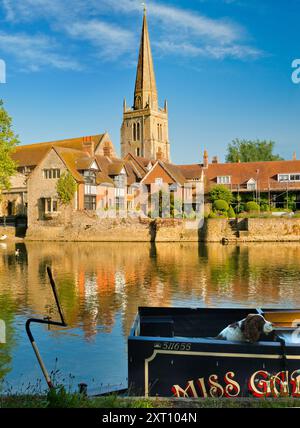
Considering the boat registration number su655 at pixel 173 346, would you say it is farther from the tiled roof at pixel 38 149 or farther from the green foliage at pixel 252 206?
the tiled roof at pixel 38 149

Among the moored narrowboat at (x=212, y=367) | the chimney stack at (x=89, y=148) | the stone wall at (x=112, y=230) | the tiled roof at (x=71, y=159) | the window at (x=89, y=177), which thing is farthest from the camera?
the chimney stack at (x=89, y=148)

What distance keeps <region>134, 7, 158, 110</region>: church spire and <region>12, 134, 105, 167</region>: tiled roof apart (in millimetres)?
39468

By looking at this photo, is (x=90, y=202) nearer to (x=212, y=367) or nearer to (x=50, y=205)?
(x=50, y=205)

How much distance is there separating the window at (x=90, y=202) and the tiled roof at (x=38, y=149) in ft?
58.4

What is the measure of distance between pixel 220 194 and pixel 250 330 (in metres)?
59.9

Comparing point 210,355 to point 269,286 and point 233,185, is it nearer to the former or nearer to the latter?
point 269,286

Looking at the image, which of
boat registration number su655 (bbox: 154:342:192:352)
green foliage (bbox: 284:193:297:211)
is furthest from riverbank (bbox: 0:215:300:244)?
boat registration number su655 (bbox: 154:342:192:352)

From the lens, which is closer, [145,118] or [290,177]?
[290,177]

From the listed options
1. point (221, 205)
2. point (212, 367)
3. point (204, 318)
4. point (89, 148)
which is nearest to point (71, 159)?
point (89, 148)

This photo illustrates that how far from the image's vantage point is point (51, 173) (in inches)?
2655

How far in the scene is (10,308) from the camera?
68.4 ft

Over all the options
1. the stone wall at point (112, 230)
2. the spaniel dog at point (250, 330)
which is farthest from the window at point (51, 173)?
the spaniel dog at point (250, 330)

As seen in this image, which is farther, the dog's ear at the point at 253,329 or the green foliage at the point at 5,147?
the green foliage at the point at 5,147

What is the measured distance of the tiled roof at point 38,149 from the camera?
8450 cm
